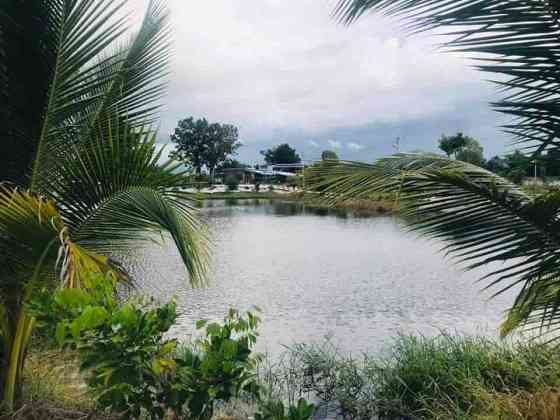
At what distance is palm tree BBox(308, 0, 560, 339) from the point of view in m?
1.84

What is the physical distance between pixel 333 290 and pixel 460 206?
7637 millimetres

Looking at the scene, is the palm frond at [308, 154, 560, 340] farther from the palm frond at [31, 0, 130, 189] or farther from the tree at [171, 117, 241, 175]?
the tree at [171, 117, 241, 175]

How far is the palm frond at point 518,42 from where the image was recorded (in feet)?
6.00

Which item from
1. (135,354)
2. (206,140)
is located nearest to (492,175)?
(135,354)

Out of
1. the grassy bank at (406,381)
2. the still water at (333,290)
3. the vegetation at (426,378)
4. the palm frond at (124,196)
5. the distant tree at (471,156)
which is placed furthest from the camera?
the still water at (333,290)

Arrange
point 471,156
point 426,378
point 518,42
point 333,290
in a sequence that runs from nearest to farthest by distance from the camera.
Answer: point 518,42 → point 471,156 → point 426,378 → point 333,290

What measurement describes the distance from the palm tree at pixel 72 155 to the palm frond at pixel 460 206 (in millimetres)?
990

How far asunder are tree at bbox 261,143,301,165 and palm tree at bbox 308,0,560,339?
65855 mm

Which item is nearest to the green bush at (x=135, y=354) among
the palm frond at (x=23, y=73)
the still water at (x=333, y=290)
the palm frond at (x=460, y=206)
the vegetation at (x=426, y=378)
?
the palm frond at (x=460, y=206)

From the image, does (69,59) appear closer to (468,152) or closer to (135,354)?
(135,354)

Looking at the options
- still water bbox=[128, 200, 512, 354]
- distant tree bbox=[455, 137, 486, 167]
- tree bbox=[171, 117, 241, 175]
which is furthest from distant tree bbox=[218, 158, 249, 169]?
distant tree bbox=[455, 137, 486, 167]

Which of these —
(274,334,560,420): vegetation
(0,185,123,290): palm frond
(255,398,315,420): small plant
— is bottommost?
(274,334,560,420): vegetation

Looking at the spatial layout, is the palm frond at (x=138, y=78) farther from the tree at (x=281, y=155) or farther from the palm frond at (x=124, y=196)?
the tree at (x=281, y=155)

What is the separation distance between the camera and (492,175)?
218cm
